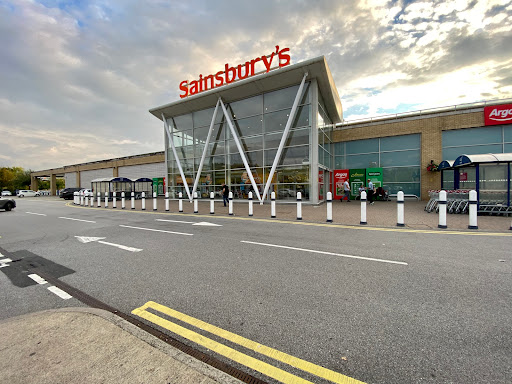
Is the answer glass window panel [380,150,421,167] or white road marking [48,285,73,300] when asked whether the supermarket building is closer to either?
glass window panel [380,150,421,167]

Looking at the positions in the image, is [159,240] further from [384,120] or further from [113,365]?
[384,120]

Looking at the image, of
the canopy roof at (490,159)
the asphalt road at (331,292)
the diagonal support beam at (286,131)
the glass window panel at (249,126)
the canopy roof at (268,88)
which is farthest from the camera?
the glass window panel at (249,126)

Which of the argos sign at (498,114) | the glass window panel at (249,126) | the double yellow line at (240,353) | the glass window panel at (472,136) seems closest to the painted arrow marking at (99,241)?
the double yellow line at (240,353)

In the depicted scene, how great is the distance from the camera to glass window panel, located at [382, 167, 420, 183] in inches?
750

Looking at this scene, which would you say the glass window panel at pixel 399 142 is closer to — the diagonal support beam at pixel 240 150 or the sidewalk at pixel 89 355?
the diagonal support beam at pixel 240 150

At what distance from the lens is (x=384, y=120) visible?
1994 centimetres

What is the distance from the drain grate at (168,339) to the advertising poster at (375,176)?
19.5 meters

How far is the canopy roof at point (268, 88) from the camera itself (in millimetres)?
14850

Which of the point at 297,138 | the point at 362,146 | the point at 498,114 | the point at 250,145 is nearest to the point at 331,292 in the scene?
the point at 297,138

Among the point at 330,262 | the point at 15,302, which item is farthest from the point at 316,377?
the point at 15,302

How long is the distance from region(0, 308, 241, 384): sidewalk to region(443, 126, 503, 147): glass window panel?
22.9m

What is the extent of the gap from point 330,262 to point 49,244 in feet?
23.9

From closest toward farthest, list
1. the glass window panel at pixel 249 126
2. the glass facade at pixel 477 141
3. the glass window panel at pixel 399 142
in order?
the glass facade at pixel 477 141 < the glass window panel at pixel 249 126 < the glass window panel at pixel 399 142

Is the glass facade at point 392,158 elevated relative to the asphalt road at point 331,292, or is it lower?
elevated
